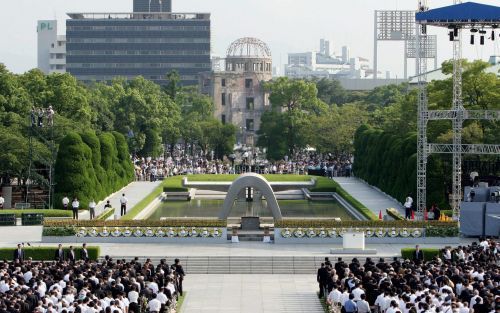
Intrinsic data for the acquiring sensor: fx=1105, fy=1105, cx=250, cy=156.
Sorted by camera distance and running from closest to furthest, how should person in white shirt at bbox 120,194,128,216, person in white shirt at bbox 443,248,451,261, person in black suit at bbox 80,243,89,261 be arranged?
person in white shirt at bbox 443,248,451,261 < person in black suit at bbox 80,243,89,261 < person in white shirt at bbox 120,194,128,216

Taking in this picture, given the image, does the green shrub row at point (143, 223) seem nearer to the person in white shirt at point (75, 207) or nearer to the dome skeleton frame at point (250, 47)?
the person in white shirt at point (75, 207)

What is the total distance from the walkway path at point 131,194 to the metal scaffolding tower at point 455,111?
17.5 m

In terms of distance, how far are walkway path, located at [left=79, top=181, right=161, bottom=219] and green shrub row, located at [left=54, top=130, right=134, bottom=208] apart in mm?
616

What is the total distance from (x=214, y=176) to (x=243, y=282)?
4531 cm

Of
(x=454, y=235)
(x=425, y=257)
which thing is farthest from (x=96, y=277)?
(x=454, y=235)

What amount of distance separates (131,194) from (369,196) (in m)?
16.4

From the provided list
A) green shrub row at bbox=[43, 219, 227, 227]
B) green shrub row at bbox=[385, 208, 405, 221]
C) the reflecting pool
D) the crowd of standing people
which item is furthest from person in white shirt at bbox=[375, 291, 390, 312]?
the crowd of standing people

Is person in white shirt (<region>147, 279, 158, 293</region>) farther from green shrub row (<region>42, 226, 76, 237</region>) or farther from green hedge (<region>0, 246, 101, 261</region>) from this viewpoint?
green shrub row (<region>42, 226, 76, 237</region>)

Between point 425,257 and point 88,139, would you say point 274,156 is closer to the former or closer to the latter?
point 88,139

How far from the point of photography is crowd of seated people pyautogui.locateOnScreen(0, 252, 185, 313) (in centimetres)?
2978

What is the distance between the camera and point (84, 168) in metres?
64.4

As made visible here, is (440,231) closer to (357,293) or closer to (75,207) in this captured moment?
(357,293)

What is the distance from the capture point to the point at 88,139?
68.9 m

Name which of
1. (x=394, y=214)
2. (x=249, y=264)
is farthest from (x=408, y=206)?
(x=249, y=264)
